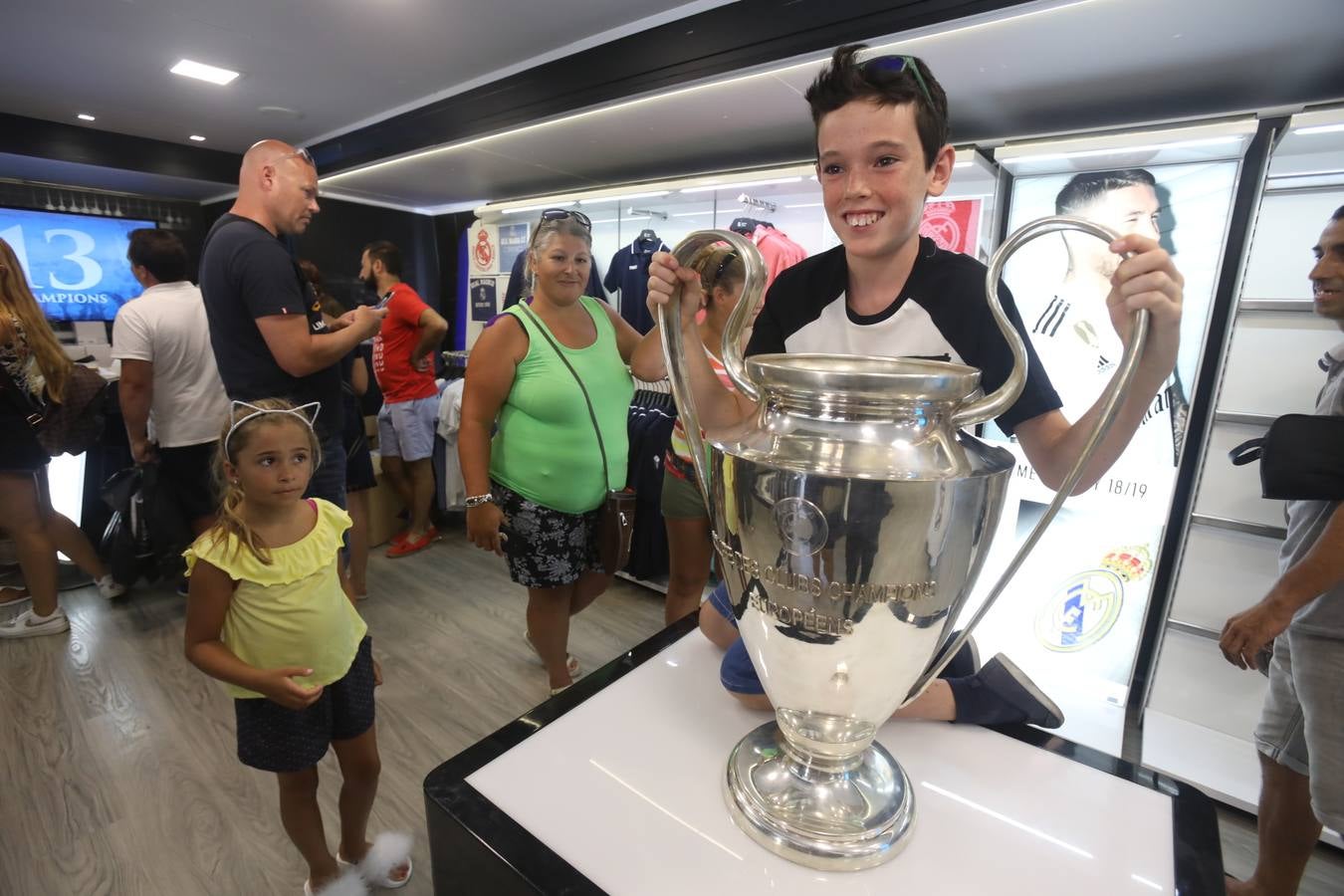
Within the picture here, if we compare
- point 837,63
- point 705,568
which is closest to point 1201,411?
point 705,568

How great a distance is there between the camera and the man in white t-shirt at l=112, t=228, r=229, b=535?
1997 millimetres

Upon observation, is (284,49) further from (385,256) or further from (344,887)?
(344,887)

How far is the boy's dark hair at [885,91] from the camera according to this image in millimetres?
630

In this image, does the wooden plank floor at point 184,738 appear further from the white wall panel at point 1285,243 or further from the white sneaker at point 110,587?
the white wall panel at point 1285,243

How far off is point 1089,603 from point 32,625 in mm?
3776

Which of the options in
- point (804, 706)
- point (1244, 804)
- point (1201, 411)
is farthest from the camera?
point (1201, 411)

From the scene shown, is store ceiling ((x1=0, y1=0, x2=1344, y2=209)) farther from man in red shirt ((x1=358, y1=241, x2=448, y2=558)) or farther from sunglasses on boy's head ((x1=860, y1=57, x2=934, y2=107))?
sunglasses on boy's head ((x1=860, y1=57, x2=934, y2=107))

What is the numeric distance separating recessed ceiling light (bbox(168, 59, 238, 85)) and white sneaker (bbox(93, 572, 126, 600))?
2145 millimetres

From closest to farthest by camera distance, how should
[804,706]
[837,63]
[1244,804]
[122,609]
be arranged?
[804,706]
[837,63]
[1244,804]
[122,609]

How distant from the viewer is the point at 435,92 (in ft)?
9.32

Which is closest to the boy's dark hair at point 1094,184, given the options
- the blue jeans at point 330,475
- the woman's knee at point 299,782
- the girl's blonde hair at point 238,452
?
the girl's blonde hair at point 238,452

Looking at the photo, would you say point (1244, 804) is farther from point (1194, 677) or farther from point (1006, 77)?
point (1006, 77)

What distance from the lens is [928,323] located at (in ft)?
2.40

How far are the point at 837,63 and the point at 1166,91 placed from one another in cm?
161
